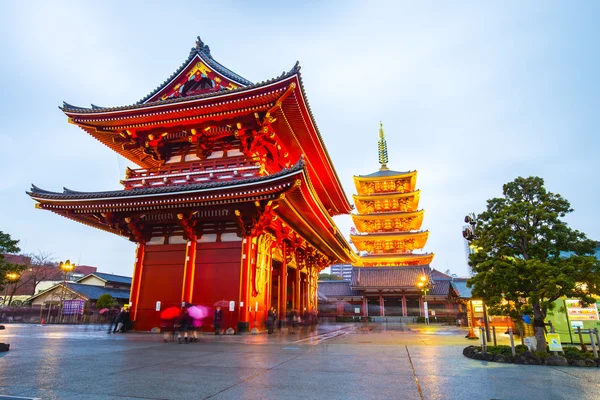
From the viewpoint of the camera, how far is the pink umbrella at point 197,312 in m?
16.0

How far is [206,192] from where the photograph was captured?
50.4 feet

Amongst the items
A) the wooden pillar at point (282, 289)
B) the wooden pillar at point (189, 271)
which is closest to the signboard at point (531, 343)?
the wooden pillar at point (189, 271)

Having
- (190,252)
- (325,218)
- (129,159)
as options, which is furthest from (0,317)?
(325,218)

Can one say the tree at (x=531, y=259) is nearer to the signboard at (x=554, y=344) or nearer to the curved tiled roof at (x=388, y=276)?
the signboard at (x=554, y=344)

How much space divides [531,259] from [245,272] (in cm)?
1148

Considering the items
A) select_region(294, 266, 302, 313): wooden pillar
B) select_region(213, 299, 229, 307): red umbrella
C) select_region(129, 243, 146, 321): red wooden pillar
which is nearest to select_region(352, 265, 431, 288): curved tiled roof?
select_region(294, 266, 302, 313): wooden pillar

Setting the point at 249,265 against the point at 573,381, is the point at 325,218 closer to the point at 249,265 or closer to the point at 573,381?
the point at 249,265

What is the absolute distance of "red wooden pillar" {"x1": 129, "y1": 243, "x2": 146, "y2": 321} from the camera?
18.1m

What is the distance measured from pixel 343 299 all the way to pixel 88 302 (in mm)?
30196

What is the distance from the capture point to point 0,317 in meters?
32.3

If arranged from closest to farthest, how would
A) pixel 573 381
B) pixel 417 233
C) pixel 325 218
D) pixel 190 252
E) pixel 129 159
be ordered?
pixel 573 381, pixel 190 252, pixel 325 218, pixel 129 159, pixel 417 233

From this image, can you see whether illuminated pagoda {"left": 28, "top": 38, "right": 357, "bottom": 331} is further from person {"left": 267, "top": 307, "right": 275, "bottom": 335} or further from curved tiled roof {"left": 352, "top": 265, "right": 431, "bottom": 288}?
curved tiled roof {"left": 352, "top": 265, "right": 431, "bottom": 288}

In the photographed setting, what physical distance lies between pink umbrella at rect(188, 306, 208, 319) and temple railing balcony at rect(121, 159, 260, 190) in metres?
6.14

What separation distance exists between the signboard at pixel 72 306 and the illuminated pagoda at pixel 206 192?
938 inches
